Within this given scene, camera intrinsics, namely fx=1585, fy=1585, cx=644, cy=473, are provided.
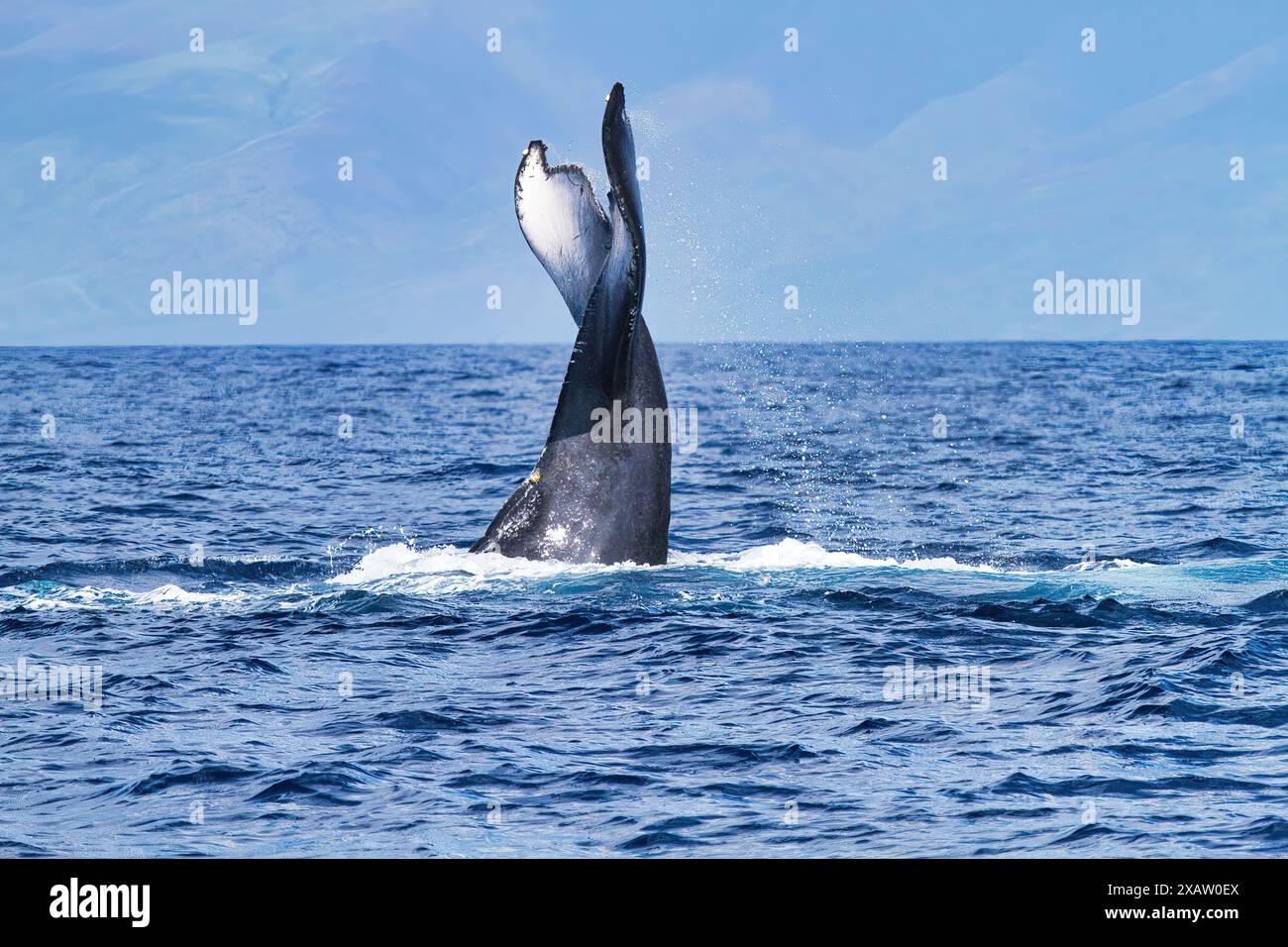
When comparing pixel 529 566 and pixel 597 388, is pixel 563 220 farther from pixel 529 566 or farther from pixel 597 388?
pixel 529 566

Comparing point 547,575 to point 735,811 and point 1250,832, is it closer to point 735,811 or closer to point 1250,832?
point 735,811

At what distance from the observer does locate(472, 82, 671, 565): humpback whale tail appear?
35.5 feet

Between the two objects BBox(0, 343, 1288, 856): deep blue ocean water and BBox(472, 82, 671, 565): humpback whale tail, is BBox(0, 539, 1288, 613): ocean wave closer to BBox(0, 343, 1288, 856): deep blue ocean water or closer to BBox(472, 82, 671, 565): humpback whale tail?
BBox(0, 343, 1288, 856): deep blue ocean water

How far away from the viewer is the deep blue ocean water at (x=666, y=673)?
800 cm

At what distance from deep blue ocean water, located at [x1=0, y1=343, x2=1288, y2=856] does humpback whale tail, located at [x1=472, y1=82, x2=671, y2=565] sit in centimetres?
51

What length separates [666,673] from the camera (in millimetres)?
11039

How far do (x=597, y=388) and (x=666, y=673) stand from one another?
7.13 feet

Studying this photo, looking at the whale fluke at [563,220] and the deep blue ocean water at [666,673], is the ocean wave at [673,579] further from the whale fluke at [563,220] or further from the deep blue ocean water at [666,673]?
the whale fluke at [563,220]

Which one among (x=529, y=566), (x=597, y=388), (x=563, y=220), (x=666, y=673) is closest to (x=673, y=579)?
(x=529, y=566)

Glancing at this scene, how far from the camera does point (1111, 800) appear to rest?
26.7ft

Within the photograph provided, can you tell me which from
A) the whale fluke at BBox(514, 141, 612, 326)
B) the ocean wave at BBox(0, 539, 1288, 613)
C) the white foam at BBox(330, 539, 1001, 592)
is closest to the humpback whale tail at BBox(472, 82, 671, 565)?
the whale fluke at BBox(514, 141, 612, 326)
